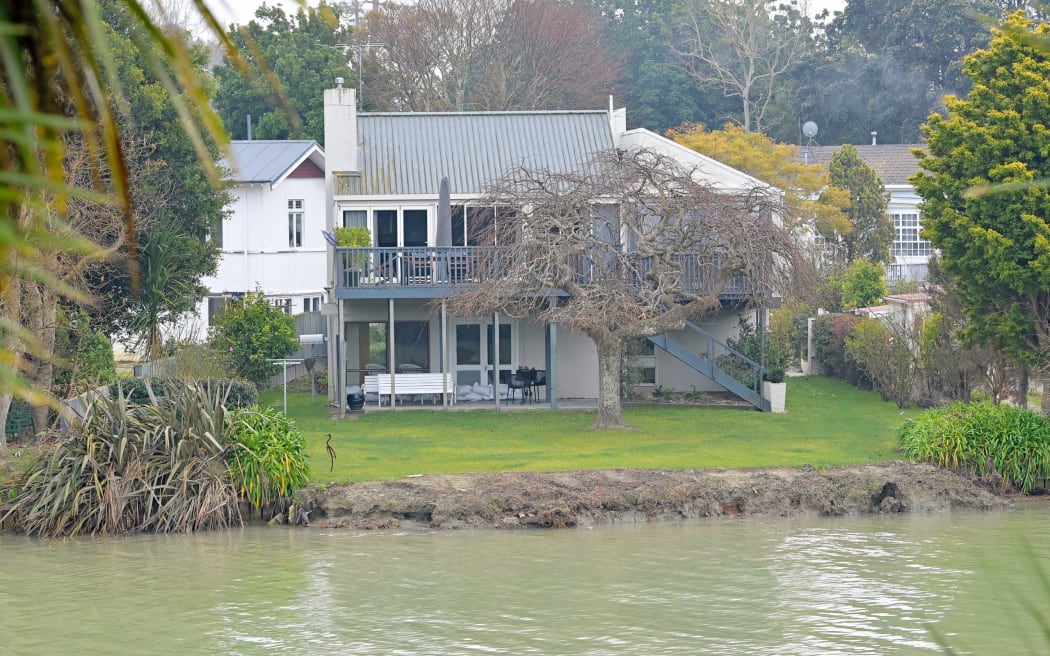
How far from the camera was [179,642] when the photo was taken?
45.1 ft

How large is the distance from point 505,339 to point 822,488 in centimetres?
1146

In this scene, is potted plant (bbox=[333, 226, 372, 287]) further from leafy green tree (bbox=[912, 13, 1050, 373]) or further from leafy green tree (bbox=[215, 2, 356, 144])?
leafy green tree (bbox=[215, 2, 356, 144])

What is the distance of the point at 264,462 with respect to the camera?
61.7ft

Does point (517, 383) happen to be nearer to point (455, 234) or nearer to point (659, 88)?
point (455, 234)

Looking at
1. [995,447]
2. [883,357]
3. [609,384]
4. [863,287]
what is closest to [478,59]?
[863,287]

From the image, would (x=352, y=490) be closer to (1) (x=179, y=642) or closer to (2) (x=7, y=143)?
(1) (x=179, y=642)

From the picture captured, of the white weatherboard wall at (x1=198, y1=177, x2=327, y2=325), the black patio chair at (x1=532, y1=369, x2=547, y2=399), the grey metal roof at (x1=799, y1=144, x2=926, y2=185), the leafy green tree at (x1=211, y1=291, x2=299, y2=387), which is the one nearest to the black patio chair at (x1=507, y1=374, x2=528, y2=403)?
the black patio chair at (x1=532, y1=369, x2=547, y2=399)

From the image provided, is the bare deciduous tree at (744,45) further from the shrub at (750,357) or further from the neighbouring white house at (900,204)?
the shrub at (750,357)

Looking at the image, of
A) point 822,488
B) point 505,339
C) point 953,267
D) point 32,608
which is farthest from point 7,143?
point 505,339

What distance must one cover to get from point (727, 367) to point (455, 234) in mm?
6771

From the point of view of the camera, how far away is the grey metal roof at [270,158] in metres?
40.7

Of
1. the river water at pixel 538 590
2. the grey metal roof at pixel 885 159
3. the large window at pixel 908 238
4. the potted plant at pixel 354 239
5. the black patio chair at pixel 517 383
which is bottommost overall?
the river water at pixel 538 590

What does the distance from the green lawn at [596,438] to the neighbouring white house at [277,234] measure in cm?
1311

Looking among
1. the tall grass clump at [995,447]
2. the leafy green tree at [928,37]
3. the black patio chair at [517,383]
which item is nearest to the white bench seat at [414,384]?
the black patio chair at [517,383]
